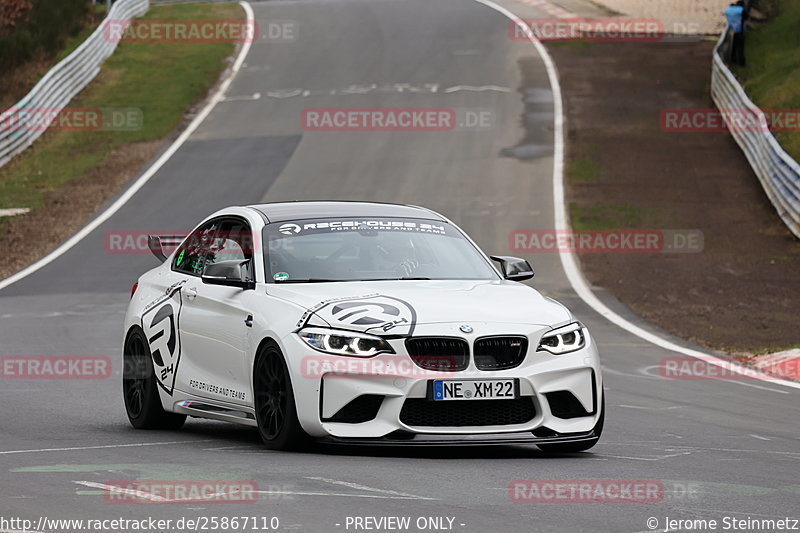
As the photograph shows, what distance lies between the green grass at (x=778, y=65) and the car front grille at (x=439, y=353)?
21830 mm

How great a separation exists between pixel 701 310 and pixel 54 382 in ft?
32.7

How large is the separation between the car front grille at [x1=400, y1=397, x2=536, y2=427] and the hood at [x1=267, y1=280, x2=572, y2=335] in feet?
1.45

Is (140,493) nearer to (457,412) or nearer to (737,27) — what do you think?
(457,412)

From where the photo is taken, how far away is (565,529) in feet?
21.1

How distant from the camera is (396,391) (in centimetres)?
834

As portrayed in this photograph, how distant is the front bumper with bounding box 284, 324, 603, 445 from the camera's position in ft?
27.4

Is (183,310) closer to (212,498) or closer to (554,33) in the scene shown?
(212,498)

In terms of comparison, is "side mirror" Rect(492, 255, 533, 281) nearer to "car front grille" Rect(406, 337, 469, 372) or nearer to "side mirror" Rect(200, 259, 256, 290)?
"car front grille" Rect(406, 337, 469, 372)

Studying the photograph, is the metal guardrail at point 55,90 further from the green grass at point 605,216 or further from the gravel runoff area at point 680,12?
the gravel runoff area at point 680,12

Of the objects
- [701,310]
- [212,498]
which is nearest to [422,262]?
[212,498]

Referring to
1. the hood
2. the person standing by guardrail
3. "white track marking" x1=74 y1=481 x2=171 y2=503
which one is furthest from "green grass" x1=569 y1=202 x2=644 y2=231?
"white track marking" x1=74 y1=481 x2=171 y2=503

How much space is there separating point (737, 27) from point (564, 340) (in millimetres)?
29798

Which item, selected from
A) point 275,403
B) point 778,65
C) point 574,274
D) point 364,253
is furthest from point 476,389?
point 778,65

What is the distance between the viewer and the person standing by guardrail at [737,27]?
36.6 m
